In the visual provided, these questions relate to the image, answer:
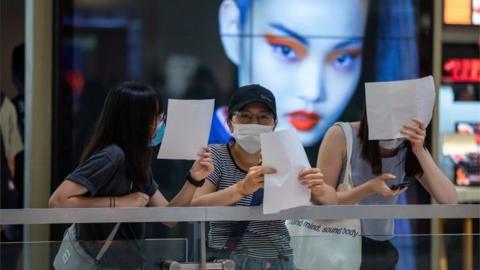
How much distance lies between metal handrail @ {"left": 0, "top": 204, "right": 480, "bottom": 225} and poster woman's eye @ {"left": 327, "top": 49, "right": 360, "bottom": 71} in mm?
3746

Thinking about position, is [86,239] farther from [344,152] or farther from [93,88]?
[93,88]

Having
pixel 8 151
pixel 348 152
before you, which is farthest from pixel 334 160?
pixel 8 151

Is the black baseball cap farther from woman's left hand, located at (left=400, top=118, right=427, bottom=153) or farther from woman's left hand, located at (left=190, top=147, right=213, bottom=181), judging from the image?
woman's left hand, located at (left=400, top=118, right=427, bottom=153)

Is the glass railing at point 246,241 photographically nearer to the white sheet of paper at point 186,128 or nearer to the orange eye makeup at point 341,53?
the white sheet of paper at point 186,128

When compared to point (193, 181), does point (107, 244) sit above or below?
below

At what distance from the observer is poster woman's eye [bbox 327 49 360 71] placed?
6.65m

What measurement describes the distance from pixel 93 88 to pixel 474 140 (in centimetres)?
359

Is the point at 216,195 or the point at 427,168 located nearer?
the point at 216,195

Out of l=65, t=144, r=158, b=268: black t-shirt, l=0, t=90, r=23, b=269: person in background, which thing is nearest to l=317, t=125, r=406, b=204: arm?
l=65, t=144, r=158, b=268: black t-shirt

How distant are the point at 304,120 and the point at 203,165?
381 cm

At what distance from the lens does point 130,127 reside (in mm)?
2895

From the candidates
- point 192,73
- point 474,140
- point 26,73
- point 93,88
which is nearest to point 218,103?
point 192,73

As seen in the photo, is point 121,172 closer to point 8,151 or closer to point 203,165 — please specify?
point 203,165

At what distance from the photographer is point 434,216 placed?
117 inches
